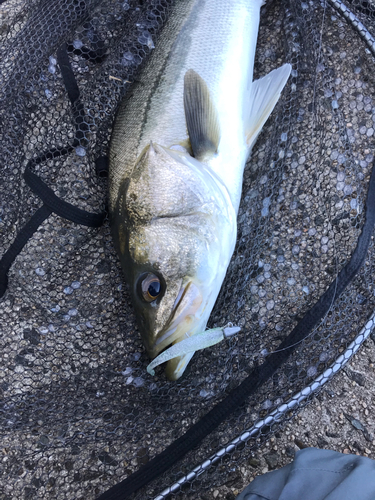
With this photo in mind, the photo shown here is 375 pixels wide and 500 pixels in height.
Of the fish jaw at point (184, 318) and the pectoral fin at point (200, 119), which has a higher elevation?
the pectoral fin at point (200, 119)

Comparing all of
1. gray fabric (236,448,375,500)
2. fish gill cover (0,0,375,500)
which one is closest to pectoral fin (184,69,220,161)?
fish gill cover (0,0,375,500)

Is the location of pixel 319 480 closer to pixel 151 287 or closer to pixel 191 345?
pixel 191 345

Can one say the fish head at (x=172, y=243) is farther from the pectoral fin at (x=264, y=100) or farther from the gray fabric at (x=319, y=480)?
the gray fabric at (x=319, y=480)

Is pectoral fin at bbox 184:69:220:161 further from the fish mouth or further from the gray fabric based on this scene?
the gray fabric

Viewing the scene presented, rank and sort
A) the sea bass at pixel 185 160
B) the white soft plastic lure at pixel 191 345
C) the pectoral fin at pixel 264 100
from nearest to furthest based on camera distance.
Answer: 1. the white soft plastic lure at pixel 191 345
2. the sea bass at pixel 185 160
3. the pectoral fin at pixel 264 100

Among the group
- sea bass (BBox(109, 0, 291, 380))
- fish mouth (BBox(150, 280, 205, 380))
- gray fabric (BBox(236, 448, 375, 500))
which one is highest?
sea bass (BBox(109, 0, 291, 380))

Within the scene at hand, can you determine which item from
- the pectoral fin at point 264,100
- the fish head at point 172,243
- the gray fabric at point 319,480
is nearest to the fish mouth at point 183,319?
the fish head at point 172,243

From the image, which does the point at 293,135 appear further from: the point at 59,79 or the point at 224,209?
the point at 59,79
